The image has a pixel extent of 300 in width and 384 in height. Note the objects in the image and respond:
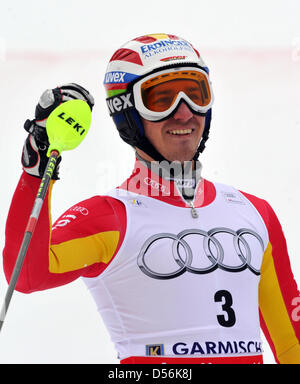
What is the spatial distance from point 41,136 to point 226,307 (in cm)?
101

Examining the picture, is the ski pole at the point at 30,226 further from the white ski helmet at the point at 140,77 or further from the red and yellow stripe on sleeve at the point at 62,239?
the white ski helmet at the point at 140,77

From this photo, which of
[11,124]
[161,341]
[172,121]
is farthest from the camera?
[11,124]

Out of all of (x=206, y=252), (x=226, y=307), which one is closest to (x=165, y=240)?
(x=206, y=252)

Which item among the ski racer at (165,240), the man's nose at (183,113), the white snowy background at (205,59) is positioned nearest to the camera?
the ski racer at (165,240)

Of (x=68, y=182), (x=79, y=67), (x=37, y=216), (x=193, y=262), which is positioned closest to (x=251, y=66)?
(x=79, y=67)

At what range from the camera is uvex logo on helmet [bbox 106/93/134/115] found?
3516mm

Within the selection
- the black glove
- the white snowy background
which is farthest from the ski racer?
the white snowy background

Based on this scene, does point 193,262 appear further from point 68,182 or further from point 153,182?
point 68,182

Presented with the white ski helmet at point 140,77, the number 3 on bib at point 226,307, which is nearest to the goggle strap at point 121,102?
the white ski helmet at point 140,77

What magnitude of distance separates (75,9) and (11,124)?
95 centimetres

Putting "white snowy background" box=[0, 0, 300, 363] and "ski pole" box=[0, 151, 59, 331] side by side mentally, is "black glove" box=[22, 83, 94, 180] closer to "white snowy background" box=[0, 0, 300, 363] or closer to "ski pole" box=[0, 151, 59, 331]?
"ski pole" box=[0, 151, 59, 331]

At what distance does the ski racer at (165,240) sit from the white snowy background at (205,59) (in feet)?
5.34

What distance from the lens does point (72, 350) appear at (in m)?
4.96

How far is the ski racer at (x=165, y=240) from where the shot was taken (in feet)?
9.84
